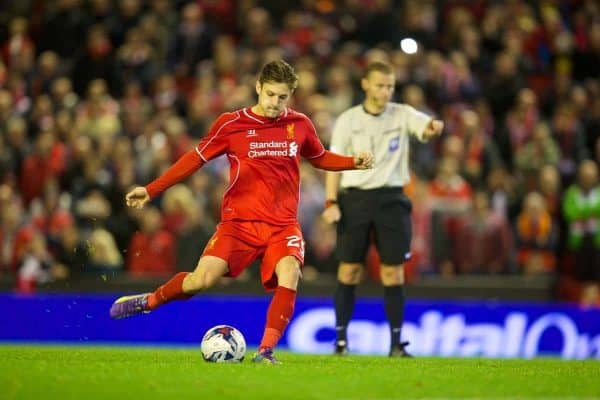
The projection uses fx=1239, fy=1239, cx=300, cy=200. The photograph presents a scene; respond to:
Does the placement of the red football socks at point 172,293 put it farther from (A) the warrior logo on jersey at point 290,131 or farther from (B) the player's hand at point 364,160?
(B) the player's hand at point 364,160

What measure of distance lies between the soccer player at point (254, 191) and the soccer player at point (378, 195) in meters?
1.47

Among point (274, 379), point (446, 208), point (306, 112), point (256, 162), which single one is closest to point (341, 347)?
point (256, 162)

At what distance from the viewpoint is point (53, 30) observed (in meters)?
20.9

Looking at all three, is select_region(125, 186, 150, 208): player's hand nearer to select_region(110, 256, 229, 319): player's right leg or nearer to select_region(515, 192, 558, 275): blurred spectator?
select_region(110, 256, 229, 319): player's right leg

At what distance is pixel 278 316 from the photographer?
9867 millimetres

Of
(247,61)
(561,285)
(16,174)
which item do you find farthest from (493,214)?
(16,174)

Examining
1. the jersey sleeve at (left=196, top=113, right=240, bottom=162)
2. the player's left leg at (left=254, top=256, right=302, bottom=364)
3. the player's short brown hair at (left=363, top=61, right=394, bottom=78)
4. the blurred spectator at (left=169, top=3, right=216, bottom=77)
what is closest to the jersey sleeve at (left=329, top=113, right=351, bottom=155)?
the player's short brown hair at (left=363, top=61, right=394, bottom=78)

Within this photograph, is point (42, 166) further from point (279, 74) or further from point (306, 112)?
point (279, 74)

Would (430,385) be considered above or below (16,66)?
below

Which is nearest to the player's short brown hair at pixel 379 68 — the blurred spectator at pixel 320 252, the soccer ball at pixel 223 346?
the soccer ball at pixel 223 346

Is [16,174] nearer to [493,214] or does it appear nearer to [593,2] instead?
Answer: [493,214]

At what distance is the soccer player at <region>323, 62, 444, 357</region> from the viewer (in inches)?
466

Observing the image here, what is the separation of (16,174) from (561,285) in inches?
320

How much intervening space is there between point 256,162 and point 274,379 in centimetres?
223
